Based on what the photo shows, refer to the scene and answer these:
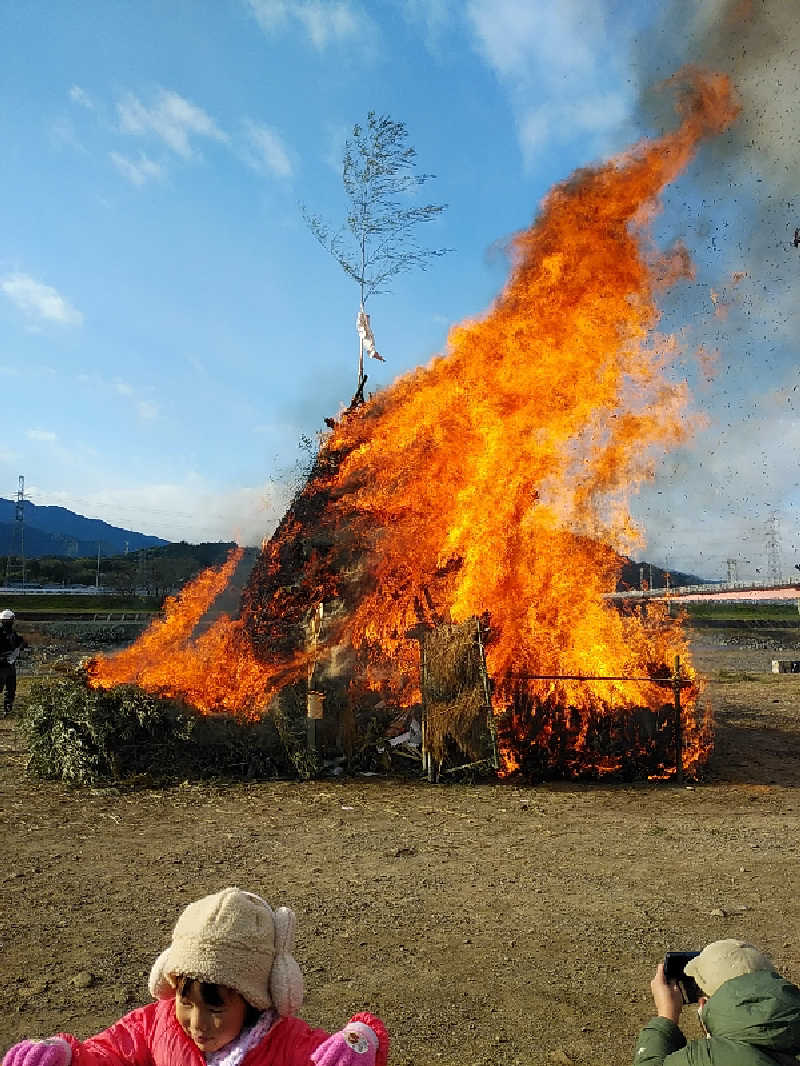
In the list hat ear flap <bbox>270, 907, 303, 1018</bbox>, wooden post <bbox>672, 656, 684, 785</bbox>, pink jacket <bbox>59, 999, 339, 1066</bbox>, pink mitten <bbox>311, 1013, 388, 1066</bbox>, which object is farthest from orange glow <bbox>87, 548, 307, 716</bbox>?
pink mitten <bbox>311, 1013, 388, 1066</bbox>

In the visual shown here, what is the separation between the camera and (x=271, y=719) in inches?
480

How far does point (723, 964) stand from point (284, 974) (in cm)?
152

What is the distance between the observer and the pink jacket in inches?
104

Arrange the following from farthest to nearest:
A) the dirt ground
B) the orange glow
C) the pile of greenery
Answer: the orange glow < the pile of greenery < the dirt ground

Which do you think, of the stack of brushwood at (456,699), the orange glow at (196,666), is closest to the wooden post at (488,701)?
the stack of brushwood at (456,699)

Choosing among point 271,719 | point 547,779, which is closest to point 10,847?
point 271,719

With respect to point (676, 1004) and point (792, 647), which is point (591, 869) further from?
point (792, 647)

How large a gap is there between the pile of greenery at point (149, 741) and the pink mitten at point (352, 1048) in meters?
9.50

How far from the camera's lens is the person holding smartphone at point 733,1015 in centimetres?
259

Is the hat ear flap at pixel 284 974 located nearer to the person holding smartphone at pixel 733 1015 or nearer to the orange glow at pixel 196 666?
the person holding smartphone at pixel 733 1015

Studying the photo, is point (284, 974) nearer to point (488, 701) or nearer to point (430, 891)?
point (430, 891)

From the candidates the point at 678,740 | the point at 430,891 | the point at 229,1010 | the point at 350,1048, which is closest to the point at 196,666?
the point at 430,891

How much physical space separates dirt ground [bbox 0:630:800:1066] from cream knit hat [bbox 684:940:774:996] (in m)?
2.39

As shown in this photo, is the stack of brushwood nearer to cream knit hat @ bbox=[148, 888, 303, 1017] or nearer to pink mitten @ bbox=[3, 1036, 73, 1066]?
cream knit hat @ bbox=[148, 888, 303, 1017]
